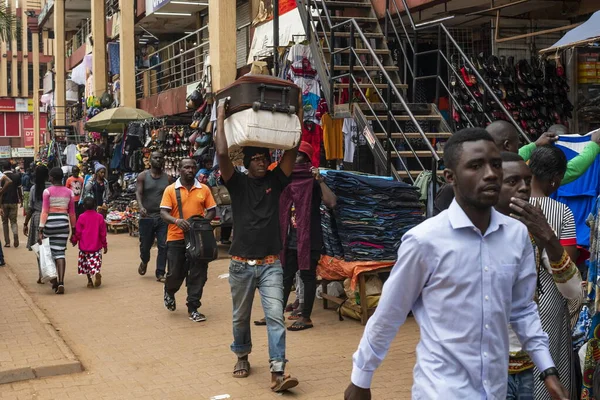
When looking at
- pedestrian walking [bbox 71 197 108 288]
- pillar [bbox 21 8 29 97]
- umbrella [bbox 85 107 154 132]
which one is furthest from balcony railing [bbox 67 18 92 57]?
pillar [bbox 21 8 29 97]

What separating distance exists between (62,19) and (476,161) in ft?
102

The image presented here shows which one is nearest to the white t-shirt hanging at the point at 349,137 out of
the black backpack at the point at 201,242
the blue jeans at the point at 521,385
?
the black backpack at the point at 201,242

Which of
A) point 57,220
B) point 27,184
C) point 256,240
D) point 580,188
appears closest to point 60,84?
point 27,184

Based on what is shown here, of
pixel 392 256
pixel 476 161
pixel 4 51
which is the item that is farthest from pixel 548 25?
pixel 4 51

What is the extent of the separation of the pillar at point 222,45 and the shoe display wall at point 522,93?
5.48 m

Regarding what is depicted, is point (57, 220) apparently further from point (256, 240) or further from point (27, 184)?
point (27, 184)

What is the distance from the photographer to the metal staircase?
9.70 m

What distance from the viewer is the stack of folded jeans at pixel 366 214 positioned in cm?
847

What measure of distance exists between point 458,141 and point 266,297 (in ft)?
11.3

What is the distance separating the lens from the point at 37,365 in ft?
22.7

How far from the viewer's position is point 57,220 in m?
11.1

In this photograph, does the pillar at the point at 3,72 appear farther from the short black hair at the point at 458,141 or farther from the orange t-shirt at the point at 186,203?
the short black hair at the point at 458,141

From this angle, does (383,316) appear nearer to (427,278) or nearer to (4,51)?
(427,278)

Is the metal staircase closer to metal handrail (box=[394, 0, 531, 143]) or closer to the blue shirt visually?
metal handrail (box=[394, 0, 531, 143])
